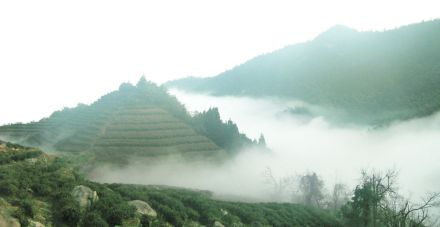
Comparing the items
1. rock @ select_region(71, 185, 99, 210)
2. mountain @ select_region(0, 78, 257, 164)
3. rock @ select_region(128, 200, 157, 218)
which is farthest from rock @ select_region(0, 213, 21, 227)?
mountain @ select_region(0, 78, 257, 164)

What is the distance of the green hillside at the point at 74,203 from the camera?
2180cm

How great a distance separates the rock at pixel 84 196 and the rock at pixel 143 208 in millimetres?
2896

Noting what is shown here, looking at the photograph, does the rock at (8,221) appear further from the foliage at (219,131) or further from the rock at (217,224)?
the foliage at (219,131)

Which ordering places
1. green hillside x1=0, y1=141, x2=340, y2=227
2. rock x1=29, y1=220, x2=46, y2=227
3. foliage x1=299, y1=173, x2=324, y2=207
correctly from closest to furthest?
1. rock x1=29, y1=220, x2=46, y2=227
2. green hillside x1=0, y1=141, x2=340, y2=227
3. foliage x1=299, y1=173, x2=324, y2=207

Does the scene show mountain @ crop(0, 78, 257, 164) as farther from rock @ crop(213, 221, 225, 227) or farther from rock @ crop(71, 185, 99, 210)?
rock @ crop(71, 185, 99, 210)

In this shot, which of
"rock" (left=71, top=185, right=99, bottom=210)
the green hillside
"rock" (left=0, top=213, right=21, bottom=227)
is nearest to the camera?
"rock" (left=0, top=213, right=21, bottom=227)

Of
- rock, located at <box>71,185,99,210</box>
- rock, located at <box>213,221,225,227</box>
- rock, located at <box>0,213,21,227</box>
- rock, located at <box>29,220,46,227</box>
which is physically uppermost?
rock, located at <box>71,185,99,210</box>

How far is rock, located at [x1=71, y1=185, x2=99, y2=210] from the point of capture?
2475 cm

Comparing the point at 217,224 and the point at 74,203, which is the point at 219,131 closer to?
the point at 217,224

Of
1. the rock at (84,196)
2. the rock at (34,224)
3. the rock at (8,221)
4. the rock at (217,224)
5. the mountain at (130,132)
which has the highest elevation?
the mountain at (130,132)

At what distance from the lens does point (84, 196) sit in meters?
25.5

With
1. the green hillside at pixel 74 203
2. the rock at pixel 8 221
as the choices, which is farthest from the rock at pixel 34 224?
the rock at pixel 8 221

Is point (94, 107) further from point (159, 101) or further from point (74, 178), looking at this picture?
point (74, 178)

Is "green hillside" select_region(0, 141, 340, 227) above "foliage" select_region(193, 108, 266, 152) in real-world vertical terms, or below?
below
